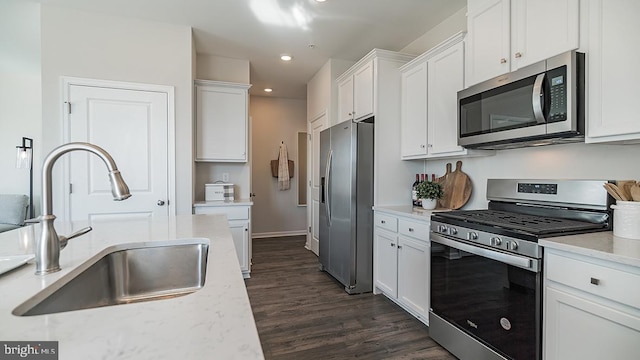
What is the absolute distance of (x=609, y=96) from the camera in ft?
4.70

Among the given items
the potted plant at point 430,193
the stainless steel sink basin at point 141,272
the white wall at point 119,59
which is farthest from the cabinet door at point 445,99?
the white wall at point 119,59

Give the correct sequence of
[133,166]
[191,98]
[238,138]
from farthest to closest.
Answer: [238,138] < [191,98] < [133,166]

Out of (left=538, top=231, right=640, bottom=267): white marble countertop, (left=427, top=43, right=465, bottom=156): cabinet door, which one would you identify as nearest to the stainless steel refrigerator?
(left=427, top=43, right=465, bottom=156): cabinet door

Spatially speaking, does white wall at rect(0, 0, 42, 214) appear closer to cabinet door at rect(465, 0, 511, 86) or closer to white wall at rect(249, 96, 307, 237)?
white wall at rect(249, 96, 307, 237)

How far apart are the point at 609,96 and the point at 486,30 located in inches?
36.3

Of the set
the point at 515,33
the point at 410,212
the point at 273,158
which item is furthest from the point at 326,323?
the point at 273,158

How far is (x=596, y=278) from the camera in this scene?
122 cm

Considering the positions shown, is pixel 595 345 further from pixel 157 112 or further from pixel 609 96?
pixel 157 112

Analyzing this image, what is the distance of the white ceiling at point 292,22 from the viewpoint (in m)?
2.74

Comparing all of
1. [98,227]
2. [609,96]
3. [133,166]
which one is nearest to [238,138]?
[133,166]

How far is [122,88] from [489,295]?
3566mm

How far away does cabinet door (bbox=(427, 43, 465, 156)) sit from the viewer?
2365 mm

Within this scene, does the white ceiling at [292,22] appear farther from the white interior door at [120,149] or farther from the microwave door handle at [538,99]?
the microwave door handle at [538,99]

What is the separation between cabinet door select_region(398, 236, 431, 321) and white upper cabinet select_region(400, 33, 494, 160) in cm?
81
